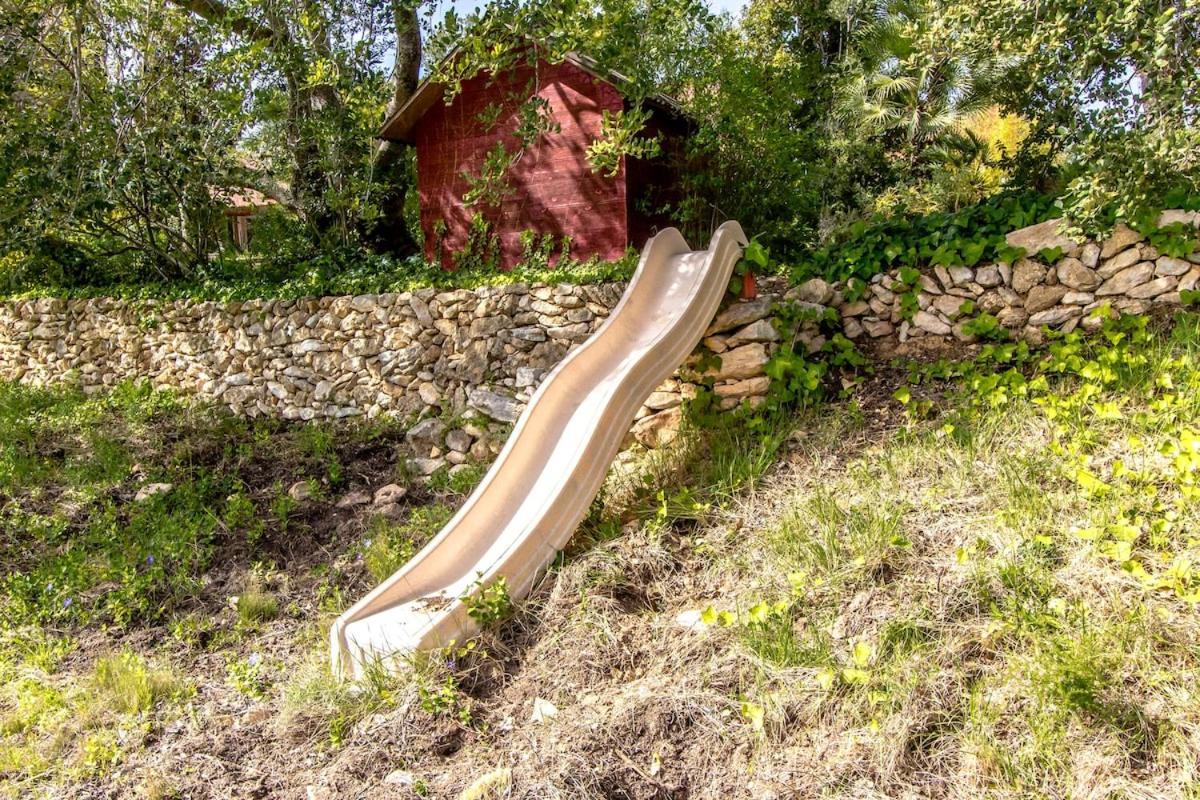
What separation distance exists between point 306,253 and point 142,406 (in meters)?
2.41

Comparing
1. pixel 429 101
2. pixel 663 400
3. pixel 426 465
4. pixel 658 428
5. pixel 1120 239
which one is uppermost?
pixel 429 101

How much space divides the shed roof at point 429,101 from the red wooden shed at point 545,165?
0.01 m

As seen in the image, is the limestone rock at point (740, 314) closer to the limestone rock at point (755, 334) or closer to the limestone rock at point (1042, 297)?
the limestone rock at point (755, 334)

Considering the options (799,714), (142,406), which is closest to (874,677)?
(799,714)

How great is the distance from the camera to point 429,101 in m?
8.08

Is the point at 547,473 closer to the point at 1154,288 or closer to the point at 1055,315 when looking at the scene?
the point at 1055,315

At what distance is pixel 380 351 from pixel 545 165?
2.50 metres

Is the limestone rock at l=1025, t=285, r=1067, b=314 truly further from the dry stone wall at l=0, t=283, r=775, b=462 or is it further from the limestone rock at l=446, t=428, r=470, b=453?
the limestone rock at l=446, t=428, r=470, b=453

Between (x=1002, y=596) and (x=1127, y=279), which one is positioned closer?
(x=1002, y=596)

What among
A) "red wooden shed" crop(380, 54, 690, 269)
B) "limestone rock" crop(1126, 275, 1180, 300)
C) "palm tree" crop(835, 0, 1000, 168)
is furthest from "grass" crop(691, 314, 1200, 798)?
"palm tree" crop(835, 0, 1000, 168)

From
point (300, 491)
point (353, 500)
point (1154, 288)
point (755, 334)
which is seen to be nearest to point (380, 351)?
point (300, 491)

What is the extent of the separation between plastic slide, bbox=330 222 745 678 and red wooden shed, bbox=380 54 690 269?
2.12 metres

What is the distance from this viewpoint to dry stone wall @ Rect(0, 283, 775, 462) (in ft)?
19.8

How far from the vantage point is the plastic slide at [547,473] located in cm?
357
